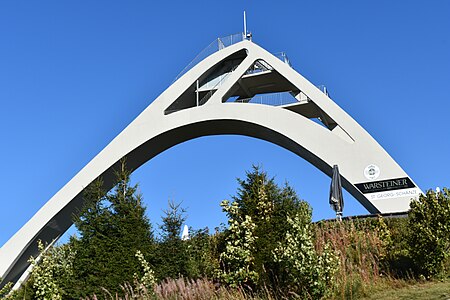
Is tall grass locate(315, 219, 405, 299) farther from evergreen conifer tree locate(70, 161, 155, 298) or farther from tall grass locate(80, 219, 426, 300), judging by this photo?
evergreen conifer tree locate(70, 161, 155, 298)

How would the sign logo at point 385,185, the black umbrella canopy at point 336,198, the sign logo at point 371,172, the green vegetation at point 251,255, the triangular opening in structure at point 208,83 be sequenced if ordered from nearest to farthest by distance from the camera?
1. the green vegetation at point 251,255
2. the black umbrella canopy at point 336,198
3. the sign logo at point 385,185
4. the sign logo at point 371,172
5. the triangular opening in structure at point 208,83

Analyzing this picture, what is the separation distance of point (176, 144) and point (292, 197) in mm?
16544

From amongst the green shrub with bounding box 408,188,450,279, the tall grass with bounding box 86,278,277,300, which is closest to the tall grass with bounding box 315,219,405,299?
the green shrub with bounding box 408,188,450,279

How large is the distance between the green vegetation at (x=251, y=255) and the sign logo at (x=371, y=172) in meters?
8.39

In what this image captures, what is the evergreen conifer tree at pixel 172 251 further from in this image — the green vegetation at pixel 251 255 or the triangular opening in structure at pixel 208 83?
the triangular opening in structure at pixel 208 83

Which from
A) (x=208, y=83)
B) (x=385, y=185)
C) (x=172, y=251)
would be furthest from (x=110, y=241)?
(x=208, y=83)

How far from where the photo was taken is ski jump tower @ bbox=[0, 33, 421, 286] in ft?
66.7

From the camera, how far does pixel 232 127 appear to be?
2392cm

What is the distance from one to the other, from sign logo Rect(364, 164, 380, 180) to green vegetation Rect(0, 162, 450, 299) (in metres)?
8.39

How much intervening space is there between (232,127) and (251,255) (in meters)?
15.7

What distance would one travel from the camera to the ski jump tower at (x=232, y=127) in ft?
66.7

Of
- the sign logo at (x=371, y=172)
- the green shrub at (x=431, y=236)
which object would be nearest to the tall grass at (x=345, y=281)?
the green shrub at (x=431, y=236)

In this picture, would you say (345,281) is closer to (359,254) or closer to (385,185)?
(359,254)

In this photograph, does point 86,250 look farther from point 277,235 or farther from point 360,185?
point 360,185
